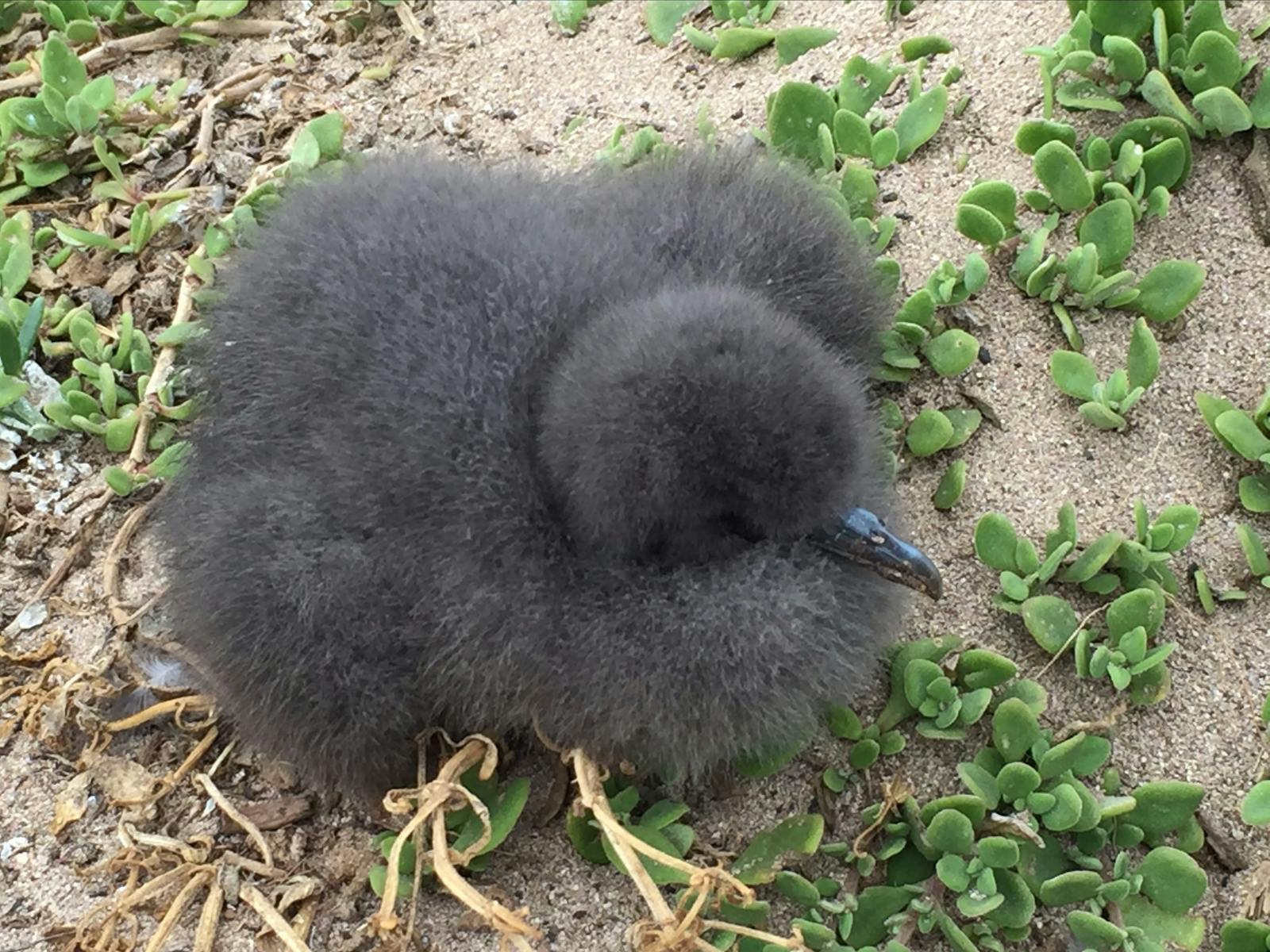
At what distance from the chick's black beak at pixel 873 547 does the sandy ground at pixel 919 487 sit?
0.32 m

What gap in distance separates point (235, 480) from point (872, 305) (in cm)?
109

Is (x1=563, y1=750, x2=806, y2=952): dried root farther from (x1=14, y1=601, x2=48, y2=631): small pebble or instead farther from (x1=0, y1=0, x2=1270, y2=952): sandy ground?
(x1=14, y1=601, x2=48, y2=631): small pebble

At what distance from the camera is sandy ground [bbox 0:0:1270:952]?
2.01 metres

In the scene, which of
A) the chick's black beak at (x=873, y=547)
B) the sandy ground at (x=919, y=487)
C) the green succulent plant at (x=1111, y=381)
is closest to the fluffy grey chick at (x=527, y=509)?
the chick's black beak at (x=873, y=547)

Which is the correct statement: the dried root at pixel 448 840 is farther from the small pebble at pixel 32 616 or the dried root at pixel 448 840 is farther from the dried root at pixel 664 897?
the small pebble at pixel 32 616

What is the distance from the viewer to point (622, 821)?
6.41 ft

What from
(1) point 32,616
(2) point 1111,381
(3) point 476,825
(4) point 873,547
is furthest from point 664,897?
(1) point 32,616

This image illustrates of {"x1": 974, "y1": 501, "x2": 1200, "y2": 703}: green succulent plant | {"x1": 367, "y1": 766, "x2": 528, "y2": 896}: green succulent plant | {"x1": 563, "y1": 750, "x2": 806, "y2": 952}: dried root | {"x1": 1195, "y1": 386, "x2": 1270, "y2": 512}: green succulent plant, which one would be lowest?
{"x1": 367, "y1": 766, "x2": 528, "y2": 896}: green succulent plant

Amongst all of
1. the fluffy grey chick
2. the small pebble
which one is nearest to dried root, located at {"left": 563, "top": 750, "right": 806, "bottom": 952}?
the fluffy grey chick

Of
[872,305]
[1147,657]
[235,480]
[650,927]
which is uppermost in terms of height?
[872,305]

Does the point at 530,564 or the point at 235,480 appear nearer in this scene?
the point at 530,564

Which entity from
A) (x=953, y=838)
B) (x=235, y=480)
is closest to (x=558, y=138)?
(x=235, y=480)

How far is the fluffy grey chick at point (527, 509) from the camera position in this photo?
5.68 feet

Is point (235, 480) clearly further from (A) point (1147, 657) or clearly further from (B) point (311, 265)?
(A) point (1147, 657)
